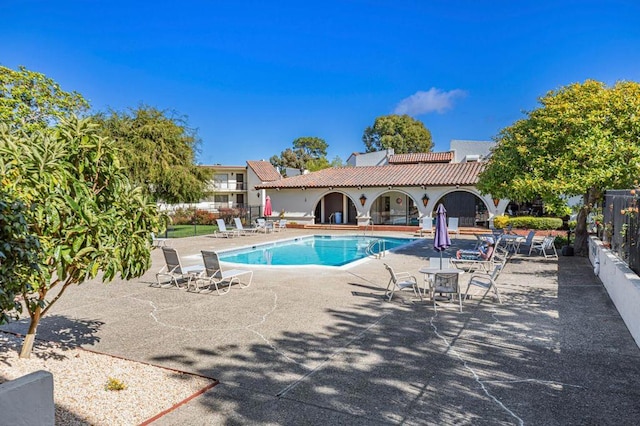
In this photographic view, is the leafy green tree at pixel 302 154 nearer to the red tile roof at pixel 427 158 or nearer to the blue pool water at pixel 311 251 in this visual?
the red tile roof at pixel 427 158

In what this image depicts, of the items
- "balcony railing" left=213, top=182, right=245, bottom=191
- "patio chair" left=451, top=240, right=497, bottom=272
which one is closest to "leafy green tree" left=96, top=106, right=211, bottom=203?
"patio chair" left=451, top=240, right=497, bottom=272

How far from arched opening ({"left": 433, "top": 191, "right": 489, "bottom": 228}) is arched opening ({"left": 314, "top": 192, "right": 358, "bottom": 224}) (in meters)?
8.54

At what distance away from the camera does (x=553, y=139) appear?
1363cm

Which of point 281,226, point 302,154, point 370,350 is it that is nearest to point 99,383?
point 370,350

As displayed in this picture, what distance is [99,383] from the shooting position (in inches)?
181

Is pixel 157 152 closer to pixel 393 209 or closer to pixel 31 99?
pixel 31 99

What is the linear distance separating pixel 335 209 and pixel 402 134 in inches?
1342

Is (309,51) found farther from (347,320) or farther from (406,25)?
(347,320)

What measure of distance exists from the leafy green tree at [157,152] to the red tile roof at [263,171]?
20.8 m

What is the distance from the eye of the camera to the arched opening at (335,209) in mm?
34784

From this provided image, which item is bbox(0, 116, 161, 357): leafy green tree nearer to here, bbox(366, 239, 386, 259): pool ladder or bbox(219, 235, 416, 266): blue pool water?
bbox(219, 235, 416, 266): blue pool water

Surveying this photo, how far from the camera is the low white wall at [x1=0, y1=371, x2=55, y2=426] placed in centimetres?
249

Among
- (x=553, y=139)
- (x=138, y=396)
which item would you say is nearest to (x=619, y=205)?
(x=553, y=139)

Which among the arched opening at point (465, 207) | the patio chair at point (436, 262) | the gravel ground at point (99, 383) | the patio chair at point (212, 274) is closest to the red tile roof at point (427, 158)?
the arched opening at point (465, 207)
